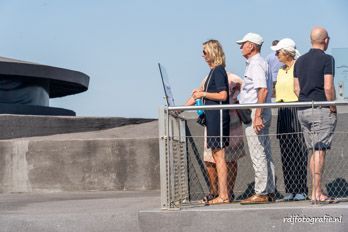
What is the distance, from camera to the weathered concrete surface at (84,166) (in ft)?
34.7

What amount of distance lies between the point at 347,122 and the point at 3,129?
6068 mm

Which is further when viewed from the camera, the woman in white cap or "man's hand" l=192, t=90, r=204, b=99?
the woman in white cap

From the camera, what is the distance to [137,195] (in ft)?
31.4

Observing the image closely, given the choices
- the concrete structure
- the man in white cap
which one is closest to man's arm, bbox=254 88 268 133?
the man in white cap

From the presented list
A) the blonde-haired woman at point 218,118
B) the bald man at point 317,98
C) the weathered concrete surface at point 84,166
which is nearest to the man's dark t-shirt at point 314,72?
the bald man at point 317,98

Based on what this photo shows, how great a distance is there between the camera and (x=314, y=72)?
7242 mm

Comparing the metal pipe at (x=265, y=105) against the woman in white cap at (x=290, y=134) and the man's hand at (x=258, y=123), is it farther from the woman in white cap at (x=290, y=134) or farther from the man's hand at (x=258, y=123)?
the woman in white cap at (x=290, y=134)

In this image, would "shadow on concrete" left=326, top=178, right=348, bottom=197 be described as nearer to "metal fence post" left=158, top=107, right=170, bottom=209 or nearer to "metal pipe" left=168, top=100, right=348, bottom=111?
"metal pipe" left=168, top=100, right=348, bottom=111

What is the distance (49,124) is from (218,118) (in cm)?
609

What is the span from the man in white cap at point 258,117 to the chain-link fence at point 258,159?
0.04 ft

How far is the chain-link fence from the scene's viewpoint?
7145mm

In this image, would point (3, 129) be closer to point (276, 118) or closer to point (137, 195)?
point (137, 195)

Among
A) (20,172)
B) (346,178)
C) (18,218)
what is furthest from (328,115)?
(20,172)

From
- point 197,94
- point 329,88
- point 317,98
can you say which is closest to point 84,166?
point 197,94
